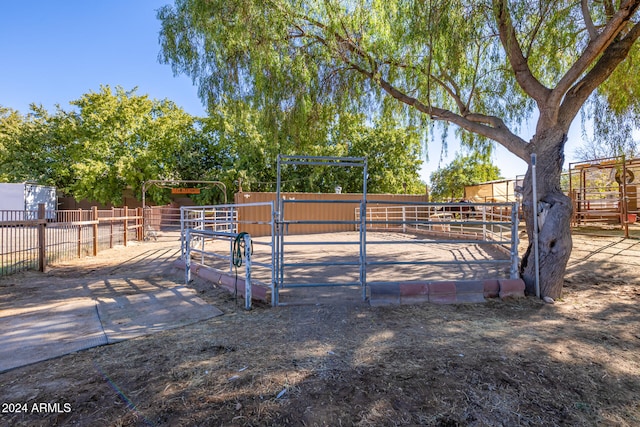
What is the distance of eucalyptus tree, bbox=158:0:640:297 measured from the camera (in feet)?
A: 15.5

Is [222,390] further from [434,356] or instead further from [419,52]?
[419,52]

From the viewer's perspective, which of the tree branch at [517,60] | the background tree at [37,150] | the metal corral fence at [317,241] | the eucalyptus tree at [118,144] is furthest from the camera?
the background tree at [37,150]

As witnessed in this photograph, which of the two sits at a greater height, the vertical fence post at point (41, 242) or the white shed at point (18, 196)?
the white shed at point (18, 196)

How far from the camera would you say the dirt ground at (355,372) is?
76.2 inches

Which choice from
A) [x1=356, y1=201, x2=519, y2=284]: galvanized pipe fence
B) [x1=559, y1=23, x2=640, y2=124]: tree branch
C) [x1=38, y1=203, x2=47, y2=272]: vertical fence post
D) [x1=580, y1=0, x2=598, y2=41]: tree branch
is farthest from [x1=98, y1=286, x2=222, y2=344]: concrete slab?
[x1=580, y1=0, x2=598, y2=41]: tree branch

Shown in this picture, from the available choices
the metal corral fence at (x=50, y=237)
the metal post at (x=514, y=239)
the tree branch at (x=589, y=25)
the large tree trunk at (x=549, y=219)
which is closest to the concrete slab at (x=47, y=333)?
the metal corral fence at (x=50, y=237)

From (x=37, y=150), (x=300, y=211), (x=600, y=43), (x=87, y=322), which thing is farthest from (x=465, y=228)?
(x=37, y=150)

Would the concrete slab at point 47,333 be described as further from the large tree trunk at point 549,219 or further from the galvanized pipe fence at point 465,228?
the large tree trunk at point 549,219

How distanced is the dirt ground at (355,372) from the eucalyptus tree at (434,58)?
1824mm

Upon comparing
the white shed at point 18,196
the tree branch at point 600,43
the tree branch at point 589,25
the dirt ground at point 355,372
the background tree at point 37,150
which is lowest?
the dirt ground at point 355,372

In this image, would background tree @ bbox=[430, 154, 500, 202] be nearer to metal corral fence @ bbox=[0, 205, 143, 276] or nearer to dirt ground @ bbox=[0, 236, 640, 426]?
metal corral fence @ bbox=[0, 205, 143, 276]

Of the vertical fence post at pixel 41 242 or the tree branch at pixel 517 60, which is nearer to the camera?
the tree branch at pixel 517 60

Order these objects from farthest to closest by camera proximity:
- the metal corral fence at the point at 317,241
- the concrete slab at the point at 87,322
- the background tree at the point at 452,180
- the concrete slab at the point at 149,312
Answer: the background tree at the point at 452,180 → the metal corral fence at the point at 317,241 → the concrete slab at the point at 149,312 → the concrete slab at the point at 87,322

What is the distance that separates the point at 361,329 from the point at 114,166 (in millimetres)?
25009
